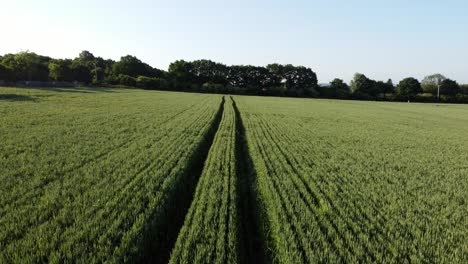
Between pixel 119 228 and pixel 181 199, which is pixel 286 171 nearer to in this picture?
pixel 181 199

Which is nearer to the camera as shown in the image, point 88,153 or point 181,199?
point 181,199

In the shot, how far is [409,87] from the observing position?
387ft

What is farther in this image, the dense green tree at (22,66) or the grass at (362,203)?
the dense green tree at (22,66)

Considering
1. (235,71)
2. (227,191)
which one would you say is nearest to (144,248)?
(227,191)

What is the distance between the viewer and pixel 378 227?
21.5ft

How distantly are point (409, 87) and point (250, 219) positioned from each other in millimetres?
133512

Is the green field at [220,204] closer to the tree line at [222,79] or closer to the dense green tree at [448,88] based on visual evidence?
the tree line at [222,79]

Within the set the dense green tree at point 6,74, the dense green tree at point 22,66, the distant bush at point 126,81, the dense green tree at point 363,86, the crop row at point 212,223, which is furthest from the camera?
the dense green tree at point 363,86

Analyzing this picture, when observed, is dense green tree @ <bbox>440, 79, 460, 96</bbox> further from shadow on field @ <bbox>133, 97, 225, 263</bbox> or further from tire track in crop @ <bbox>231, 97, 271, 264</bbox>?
shadow on field @ <bbox>133, 97, 225, 263</bbox>

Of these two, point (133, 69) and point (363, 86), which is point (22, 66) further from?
point (363, 86)

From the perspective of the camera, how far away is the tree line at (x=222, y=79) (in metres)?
99.6

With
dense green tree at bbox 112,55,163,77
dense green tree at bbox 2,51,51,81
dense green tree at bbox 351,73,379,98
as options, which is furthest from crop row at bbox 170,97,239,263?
dense green tree at bbox 112,55,163,77

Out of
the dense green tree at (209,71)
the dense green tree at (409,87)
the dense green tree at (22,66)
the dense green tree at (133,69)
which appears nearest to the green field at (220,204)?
the dense green tree at (22,66)

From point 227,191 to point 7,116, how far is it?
19460 millimetres
